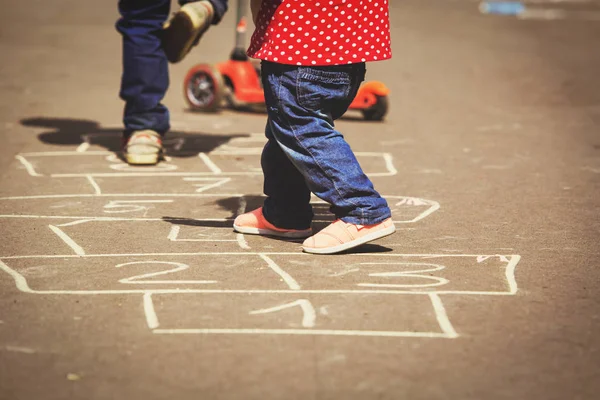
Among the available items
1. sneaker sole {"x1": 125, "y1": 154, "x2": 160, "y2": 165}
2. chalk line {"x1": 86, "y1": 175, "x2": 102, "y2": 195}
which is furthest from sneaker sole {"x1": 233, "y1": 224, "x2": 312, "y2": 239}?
sneaker sole {"x1": 125, "y1": 154, "x2": 160, "y2": 165}

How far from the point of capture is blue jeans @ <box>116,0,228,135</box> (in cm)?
593

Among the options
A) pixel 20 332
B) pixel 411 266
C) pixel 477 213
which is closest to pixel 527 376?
pixel 411 266

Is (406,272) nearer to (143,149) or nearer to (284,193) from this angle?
(284,193)

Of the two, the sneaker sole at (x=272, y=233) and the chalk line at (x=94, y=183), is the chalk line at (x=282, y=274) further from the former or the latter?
the chalk line at (x=94, y=183)

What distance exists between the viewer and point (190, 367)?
2910mm

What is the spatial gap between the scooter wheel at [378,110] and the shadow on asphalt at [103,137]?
105cm

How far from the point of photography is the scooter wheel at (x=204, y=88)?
25.1ft

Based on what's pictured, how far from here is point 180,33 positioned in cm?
609

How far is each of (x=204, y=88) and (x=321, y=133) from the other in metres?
3.78

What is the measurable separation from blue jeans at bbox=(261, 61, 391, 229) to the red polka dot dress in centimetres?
5

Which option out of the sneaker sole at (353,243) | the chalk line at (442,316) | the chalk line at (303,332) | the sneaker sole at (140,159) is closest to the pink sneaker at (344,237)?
the sneaker sole at (353,243)

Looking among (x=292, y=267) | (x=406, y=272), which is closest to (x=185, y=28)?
(x=292, y=267)

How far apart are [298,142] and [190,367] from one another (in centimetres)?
136

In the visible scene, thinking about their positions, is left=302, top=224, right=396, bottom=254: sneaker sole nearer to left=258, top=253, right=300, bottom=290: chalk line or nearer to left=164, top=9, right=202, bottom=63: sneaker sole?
left=258, top=253, right=300, bottom=290: chalk line
